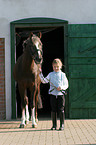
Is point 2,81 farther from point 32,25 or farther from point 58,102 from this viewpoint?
point 58,102

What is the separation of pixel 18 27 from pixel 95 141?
4.75 metres

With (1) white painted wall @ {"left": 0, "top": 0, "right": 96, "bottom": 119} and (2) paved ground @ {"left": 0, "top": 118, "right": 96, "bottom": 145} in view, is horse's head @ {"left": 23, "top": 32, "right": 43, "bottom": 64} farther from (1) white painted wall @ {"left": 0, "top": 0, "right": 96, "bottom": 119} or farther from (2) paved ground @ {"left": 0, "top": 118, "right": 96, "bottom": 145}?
(1) white painted wall @ {"left": 0, "top": 0, "right": 96, "bottom": 119}

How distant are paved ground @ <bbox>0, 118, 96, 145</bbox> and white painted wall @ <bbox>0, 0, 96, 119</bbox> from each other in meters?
1.71

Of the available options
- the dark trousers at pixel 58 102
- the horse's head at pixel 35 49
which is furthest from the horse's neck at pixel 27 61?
the dark trousers at pixel 58 102

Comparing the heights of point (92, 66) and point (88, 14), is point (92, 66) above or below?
below

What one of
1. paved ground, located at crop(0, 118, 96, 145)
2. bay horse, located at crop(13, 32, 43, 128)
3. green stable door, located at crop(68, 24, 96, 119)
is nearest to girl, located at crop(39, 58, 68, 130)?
paved ground, located at crop(0, 118, 96, 145)

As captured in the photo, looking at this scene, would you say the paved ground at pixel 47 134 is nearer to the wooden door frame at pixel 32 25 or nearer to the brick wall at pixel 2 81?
the brick wall at pixel 2 81

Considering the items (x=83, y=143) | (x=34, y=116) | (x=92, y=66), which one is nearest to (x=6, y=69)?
(x=34, y=116)

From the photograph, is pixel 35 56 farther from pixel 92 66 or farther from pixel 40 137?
pixel 92 66

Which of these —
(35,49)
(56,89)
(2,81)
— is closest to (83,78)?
(56,89)

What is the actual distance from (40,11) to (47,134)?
4.10 metres

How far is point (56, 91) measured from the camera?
6961 millimetres

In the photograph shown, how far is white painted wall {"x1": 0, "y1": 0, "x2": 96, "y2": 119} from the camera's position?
28.9ft

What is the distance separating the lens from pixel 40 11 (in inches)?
347
